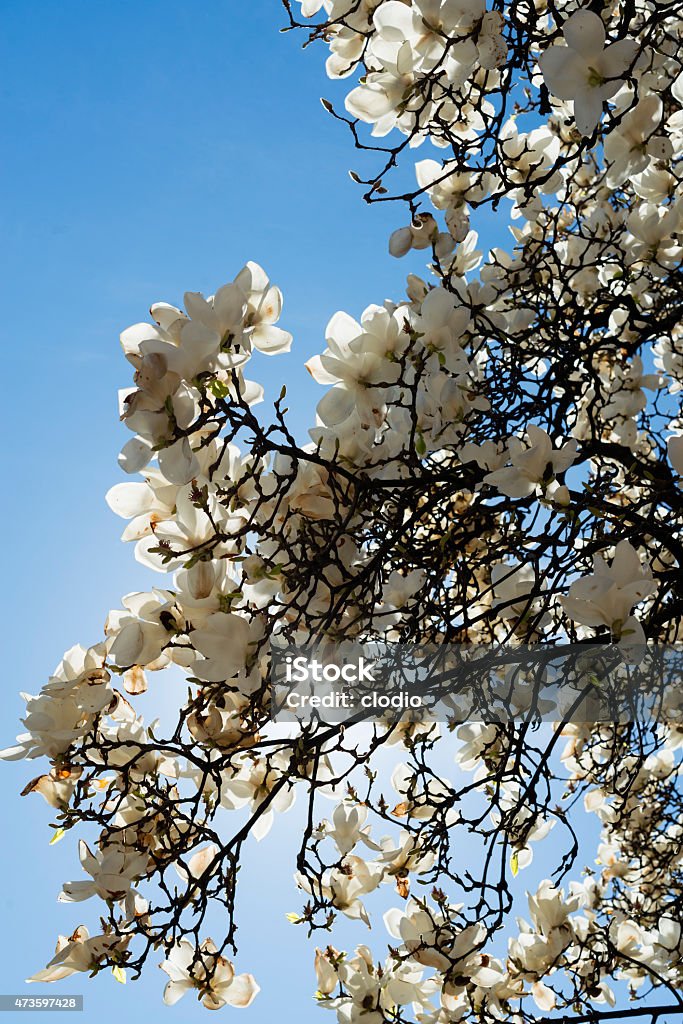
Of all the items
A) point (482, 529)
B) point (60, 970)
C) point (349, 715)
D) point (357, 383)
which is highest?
point (357, 383)

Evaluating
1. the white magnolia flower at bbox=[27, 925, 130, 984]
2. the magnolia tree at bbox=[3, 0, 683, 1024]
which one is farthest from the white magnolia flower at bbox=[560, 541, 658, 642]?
the white magnolia flower at bbox=[27, 925, 130, 984]

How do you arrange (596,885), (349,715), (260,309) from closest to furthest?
(260,309) → (349,715) → (596,885)

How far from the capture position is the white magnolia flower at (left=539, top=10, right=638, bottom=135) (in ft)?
4.11

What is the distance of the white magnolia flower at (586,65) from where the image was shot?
1.25m

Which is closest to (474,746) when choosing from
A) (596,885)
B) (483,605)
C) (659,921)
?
(483,605)

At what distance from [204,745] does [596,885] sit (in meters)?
2.43

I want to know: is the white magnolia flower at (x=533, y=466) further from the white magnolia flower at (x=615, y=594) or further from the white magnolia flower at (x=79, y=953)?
the white magnolia flower at (x=79, y=953)

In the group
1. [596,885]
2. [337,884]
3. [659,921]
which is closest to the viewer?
[337,884]

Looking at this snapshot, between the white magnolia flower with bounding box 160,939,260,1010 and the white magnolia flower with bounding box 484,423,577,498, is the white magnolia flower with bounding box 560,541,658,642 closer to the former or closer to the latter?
the white magnolia flower with bounding box 484,423,577,498

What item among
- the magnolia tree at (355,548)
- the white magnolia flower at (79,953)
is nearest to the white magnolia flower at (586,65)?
the magnolia tree at (355,548)

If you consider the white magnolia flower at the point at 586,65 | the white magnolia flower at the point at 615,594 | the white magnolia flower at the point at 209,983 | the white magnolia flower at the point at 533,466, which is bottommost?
the white magnolia flower at the point at 209,983

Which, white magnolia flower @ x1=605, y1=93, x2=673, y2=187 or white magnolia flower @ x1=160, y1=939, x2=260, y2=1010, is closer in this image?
white magnolia flower @ x1=160, y1=939, x2=260, y2=1010

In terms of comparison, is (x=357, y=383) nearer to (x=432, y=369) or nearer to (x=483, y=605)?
(x=432, y=369)

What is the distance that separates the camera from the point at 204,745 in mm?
1305
